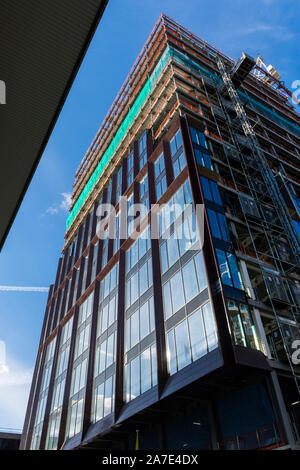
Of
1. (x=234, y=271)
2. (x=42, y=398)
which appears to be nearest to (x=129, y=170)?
(x=234, y=271)

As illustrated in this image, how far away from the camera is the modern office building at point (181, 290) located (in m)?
21.9

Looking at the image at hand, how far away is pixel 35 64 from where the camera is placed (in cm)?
605

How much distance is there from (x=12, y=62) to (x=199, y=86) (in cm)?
4626

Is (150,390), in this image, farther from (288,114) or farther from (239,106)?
(288,114)

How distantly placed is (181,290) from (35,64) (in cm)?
2218

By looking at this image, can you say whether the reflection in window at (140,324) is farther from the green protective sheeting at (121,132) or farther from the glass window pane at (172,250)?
the green protective sheeting at (121,132)

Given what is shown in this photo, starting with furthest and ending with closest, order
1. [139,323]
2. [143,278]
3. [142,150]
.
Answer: [142,150], [143,278], [139,323]

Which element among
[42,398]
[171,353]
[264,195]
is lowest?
[171,353]

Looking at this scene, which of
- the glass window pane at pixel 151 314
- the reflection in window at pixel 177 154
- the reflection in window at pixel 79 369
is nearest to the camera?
the glass window pane at pixel 151 314

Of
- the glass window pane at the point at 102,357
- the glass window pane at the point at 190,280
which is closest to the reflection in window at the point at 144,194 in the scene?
the glass window pane at the point at 190,280

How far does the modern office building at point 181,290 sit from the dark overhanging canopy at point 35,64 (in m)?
17.4

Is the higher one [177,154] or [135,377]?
[177,154]

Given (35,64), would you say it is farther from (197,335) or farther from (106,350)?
(106,350)

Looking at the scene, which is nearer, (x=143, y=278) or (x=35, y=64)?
(x=35, y=64)
